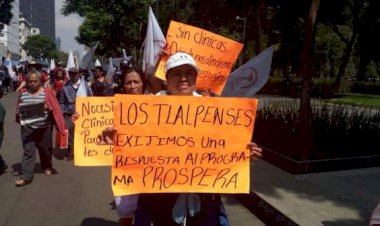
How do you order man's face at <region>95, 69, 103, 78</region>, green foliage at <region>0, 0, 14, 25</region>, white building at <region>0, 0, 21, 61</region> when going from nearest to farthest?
man's face at <region>95, 69, 103, 78</region> → green foliage at <region>0, 0, 14, 25</region> → white building at <region>0, 0, 21, 61</region>

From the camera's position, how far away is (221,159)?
3.02 meters

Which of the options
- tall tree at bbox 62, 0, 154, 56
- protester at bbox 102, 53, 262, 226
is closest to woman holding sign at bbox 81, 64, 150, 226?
protester at bbox 102, 53, 262, 226

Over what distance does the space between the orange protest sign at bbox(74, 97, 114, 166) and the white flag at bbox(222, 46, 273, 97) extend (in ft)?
6.31

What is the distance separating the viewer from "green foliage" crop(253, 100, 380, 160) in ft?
26.3

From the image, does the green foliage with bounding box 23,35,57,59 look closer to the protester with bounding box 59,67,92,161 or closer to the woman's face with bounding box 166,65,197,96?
the protester with bounding box 59,67,92,161

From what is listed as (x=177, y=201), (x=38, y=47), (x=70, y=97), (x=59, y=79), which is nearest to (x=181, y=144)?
(x=177, y=201)

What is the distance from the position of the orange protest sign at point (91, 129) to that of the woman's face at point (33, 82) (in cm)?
275

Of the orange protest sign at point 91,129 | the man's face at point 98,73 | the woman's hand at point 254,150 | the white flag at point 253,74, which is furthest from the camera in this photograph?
the man's face at point 98,73

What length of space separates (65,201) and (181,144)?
3483mm

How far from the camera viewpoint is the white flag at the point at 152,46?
6.13 metres

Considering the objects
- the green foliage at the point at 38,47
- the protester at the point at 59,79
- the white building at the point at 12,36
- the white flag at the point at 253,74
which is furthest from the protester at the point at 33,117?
the green foliage at the point at 38,47

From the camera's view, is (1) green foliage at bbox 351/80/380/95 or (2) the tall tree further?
(1) green foliage at bbox 351/80/380/95

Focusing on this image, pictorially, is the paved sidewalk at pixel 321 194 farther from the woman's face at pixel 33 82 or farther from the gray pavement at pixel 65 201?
the woman's face at pixel 33 82

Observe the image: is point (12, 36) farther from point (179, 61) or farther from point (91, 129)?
point (179, 61)
